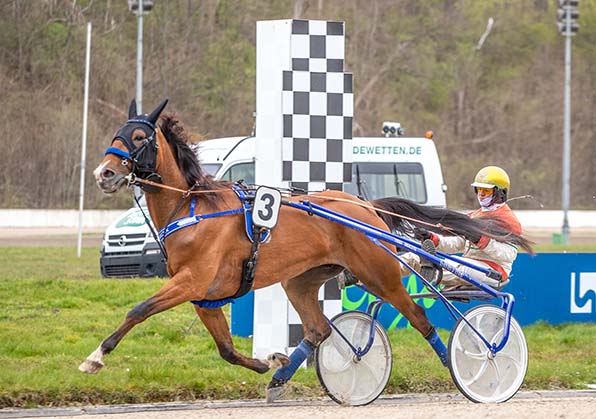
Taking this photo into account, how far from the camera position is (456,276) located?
8.11 meters

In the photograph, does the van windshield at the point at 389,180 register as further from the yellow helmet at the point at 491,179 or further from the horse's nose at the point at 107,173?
the horse's nose at the point at 107,173

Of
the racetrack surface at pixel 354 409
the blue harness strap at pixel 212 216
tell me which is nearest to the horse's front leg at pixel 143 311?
the blue harness strap at pixel 212 216

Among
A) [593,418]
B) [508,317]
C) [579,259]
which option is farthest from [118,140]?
[579,259]

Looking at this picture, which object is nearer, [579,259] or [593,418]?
[593,418]

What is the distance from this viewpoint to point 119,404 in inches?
311

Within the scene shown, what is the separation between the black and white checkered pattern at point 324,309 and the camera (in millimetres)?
9055

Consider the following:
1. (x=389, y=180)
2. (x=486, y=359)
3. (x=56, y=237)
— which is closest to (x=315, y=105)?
(x=486, y=359)

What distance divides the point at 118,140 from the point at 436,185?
36.0 feet

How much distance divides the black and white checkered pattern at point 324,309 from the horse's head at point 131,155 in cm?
212

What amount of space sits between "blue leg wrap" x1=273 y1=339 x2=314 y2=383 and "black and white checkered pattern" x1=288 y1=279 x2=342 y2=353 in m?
1.15

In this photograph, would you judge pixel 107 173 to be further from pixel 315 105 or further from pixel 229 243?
pixel 315 105

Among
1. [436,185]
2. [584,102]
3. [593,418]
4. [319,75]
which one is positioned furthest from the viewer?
[584,102]

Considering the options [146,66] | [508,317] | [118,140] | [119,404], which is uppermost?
[146,66]

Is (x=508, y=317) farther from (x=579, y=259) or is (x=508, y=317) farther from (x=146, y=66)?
(x=146, y=66)
